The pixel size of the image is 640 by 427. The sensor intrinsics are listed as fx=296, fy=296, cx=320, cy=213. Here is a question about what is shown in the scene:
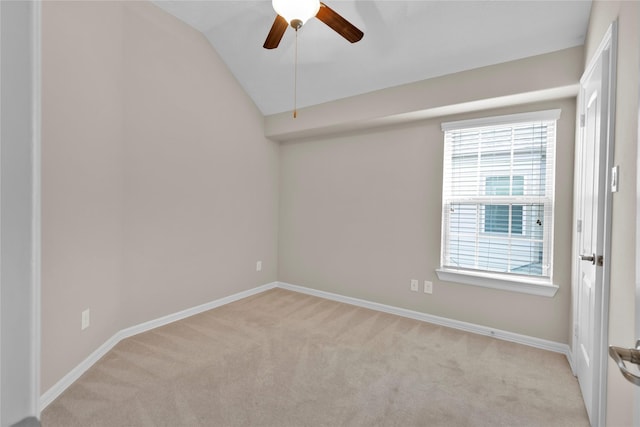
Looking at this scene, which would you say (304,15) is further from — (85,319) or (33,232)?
(85,319)

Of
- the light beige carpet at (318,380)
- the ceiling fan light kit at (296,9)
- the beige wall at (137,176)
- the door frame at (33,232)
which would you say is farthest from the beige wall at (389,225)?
the door frame at (33,232)

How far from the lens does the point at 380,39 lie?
261 centimetres

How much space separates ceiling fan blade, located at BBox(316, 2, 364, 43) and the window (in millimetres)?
1459

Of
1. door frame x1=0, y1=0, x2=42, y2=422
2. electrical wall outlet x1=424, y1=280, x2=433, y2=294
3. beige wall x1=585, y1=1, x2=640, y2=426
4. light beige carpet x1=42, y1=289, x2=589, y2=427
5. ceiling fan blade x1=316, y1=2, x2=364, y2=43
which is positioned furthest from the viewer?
electrical wall outlet x1=424, y1=280, x2=433, y2=294

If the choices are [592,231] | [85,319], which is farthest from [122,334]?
[592,231]

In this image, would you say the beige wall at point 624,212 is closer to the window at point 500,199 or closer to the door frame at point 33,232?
the window at point 500,199

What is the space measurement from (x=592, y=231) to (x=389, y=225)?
1.81 meters

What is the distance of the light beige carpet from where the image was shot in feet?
5.60

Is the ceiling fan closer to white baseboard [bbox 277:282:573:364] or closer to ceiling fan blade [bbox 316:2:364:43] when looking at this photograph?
ceiling fan blade [bbox 316:2:364:43]

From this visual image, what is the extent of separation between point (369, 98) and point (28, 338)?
319cm

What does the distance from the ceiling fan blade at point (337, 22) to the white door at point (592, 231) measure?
1.35 meters

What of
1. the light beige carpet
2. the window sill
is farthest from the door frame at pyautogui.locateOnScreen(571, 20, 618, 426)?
→ the window sill

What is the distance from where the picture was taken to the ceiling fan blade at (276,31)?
1951 millimetres

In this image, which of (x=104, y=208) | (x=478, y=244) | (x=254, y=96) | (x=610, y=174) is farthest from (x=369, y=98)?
(x=104, y=208)
